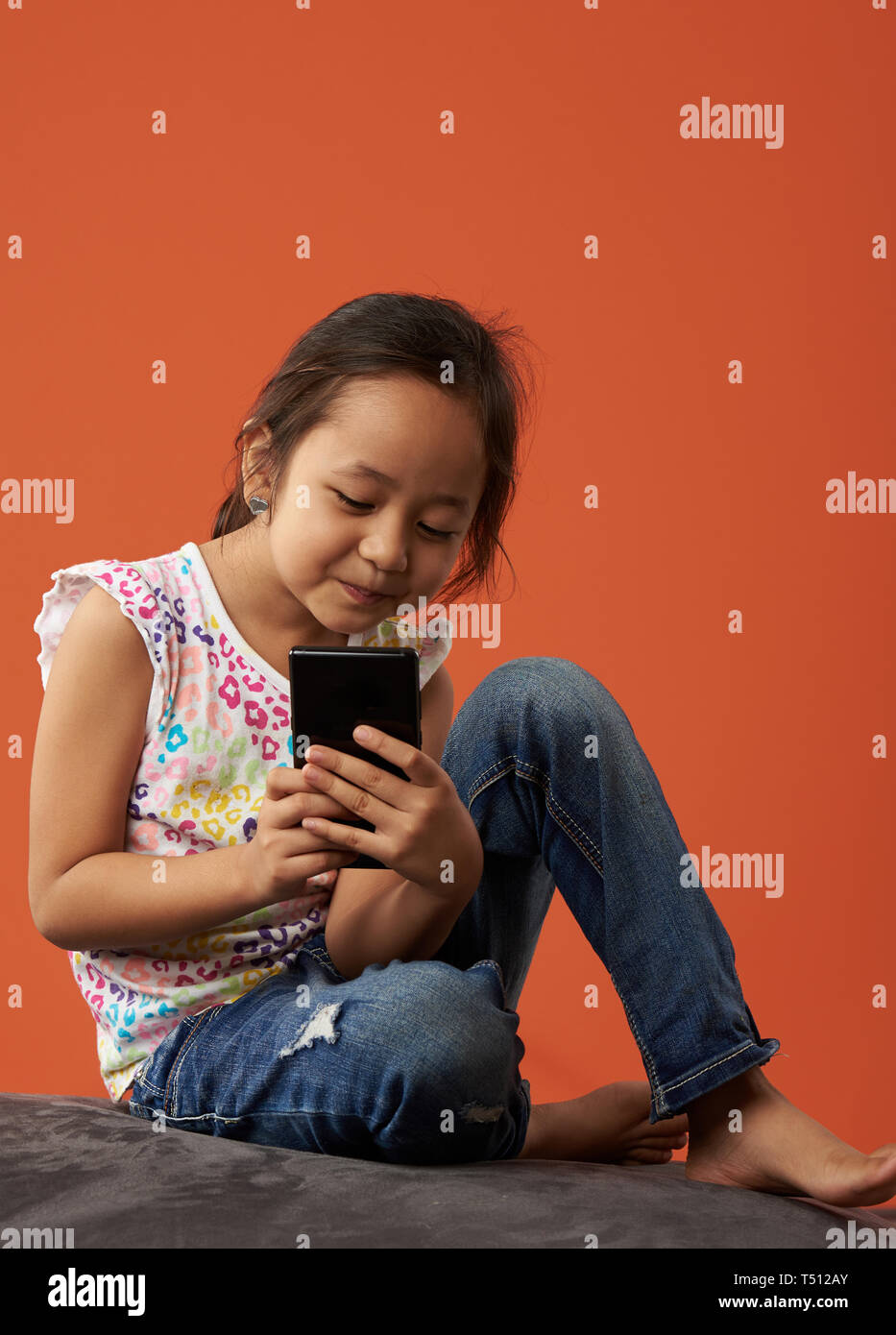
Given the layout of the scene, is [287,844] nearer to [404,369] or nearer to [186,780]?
[186,780]

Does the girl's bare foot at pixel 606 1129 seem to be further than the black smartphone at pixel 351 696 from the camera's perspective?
Yes

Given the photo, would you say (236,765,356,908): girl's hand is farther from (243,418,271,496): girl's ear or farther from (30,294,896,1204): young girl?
(243,418,271,496): girl's ear

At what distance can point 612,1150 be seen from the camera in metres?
1.17

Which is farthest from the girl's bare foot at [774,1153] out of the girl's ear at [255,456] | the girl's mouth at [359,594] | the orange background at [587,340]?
the orange background at [587,340]

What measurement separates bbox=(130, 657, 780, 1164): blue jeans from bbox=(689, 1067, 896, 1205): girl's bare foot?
0.03m

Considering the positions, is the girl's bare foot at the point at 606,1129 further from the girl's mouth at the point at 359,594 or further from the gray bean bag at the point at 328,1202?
the girl's mouth at the point at 359,594

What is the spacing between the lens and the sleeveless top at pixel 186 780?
1072mm

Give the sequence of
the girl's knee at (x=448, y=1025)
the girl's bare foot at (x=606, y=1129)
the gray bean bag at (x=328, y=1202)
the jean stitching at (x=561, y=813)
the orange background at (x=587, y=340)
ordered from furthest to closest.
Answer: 1. the orange background at (x=587, y=340)
2. the girl's bare foot at (x=606, y=1129)
3. the jean stitching at (x=561, y=813)
4. the girl's knee at (x=448, y=1025)
5. the gray bean bag at (x=328, y=1202)

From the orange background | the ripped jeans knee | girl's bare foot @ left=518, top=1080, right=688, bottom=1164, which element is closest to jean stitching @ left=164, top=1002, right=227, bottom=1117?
the ripped jeans knee

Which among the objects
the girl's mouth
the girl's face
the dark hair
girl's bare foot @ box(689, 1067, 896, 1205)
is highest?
the dark hair

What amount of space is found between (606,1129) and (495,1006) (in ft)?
0.86

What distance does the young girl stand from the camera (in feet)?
3.10

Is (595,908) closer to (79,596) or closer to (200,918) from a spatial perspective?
(200,918)
